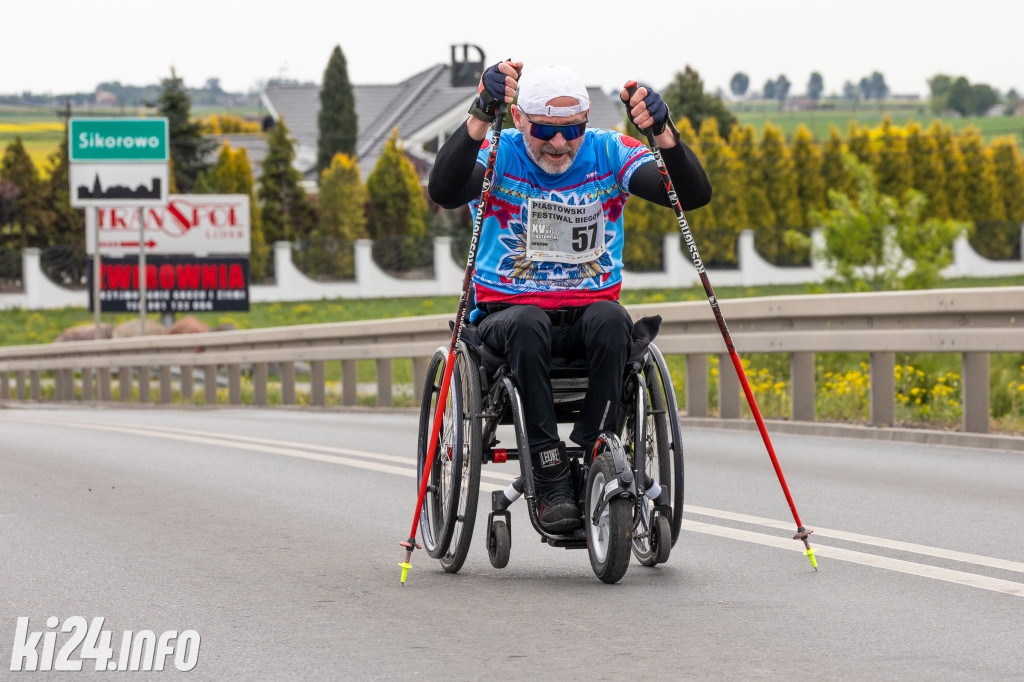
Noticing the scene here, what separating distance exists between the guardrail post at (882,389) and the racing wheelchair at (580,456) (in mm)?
5558

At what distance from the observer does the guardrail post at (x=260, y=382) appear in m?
22.0

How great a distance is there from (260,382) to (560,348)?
53.7 feet

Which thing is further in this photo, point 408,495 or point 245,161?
point 245,161

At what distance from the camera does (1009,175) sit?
6350 cm

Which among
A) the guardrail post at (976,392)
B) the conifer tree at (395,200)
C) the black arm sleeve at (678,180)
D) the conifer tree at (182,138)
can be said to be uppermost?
the conifer tree at (182,138)

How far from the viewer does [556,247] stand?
618 cm

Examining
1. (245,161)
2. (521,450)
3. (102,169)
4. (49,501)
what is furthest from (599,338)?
(245,161)

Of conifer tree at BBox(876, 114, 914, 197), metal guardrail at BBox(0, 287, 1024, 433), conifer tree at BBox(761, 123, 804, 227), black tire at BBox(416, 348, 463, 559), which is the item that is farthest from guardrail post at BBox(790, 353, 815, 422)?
conifer tree at BBox(876, 114, 914, 197)

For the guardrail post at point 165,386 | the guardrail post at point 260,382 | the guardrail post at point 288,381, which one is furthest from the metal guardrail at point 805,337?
the guardrail post at point 165,386

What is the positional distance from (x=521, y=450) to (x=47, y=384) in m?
32.4

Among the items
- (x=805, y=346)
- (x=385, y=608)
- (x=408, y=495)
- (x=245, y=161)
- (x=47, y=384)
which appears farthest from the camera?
(x=245, y=161)

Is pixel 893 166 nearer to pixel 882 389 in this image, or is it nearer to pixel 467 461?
pixel 882 389

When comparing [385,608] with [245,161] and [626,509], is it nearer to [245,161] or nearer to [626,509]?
[626,509]

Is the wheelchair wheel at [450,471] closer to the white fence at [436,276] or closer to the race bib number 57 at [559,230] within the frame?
the race bib number 57 at [559,230]
